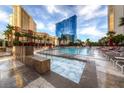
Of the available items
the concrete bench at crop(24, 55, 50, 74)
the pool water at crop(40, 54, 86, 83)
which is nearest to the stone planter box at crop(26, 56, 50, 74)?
the concrete bench at crop(24, 55, 50, 74)

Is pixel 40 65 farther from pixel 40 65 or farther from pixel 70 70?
pixel 70 70

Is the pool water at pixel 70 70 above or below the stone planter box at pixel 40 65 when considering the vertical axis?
below

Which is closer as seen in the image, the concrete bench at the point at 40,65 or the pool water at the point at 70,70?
the pool water at the point at 70,70

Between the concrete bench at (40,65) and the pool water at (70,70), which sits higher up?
the concrete bench at (40,65)

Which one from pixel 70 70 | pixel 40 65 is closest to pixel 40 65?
pixel 40 65

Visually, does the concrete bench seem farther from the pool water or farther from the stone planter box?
the pool water

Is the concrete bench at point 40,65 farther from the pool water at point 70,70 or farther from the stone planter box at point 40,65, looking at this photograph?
the pool water at point 70,70

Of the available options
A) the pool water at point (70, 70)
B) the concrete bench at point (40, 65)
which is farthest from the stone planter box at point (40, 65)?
the pool water at point (70, 70)

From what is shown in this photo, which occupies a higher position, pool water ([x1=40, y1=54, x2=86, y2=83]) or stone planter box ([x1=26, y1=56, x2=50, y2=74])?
stone planter box ([x1=26, y1=56, x2=50, y2=74])

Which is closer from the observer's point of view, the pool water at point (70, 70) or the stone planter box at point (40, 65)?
the pool water at point (70, 70)

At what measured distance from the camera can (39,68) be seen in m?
4.14
